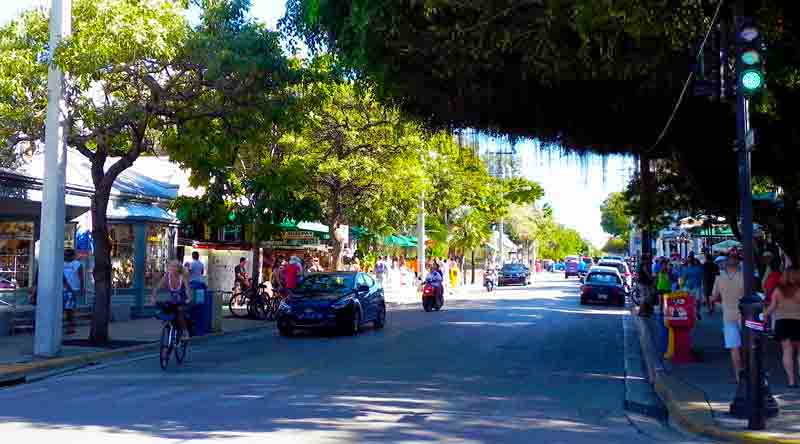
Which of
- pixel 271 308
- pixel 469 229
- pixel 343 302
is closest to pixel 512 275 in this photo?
pixel 469 229

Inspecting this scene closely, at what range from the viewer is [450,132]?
51.4 ft

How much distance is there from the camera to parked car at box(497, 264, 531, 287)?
5703cm

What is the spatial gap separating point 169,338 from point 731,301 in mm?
8573

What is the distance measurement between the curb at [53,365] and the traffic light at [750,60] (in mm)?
10761

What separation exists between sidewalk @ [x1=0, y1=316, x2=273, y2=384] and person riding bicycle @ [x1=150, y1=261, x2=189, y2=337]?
200 centimetres

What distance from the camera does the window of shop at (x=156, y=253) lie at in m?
24.2

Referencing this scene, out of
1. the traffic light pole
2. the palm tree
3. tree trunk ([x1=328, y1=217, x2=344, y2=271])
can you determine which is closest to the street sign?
the traffic light pole

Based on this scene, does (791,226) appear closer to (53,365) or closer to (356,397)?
(356,397)

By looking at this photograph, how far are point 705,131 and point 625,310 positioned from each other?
17.8 meters

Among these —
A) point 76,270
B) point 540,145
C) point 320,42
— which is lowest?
point 76,270

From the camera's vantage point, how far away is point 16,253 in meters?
20.2

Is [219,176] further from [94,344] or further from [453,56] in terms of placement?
[453,56]

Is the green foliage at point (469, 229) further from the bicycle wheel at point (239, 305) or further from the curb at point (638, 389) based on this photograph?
the curb at point (638, 389)

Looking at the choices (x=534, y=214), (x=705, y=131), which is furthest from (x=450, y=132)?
(x=534, y=214)
